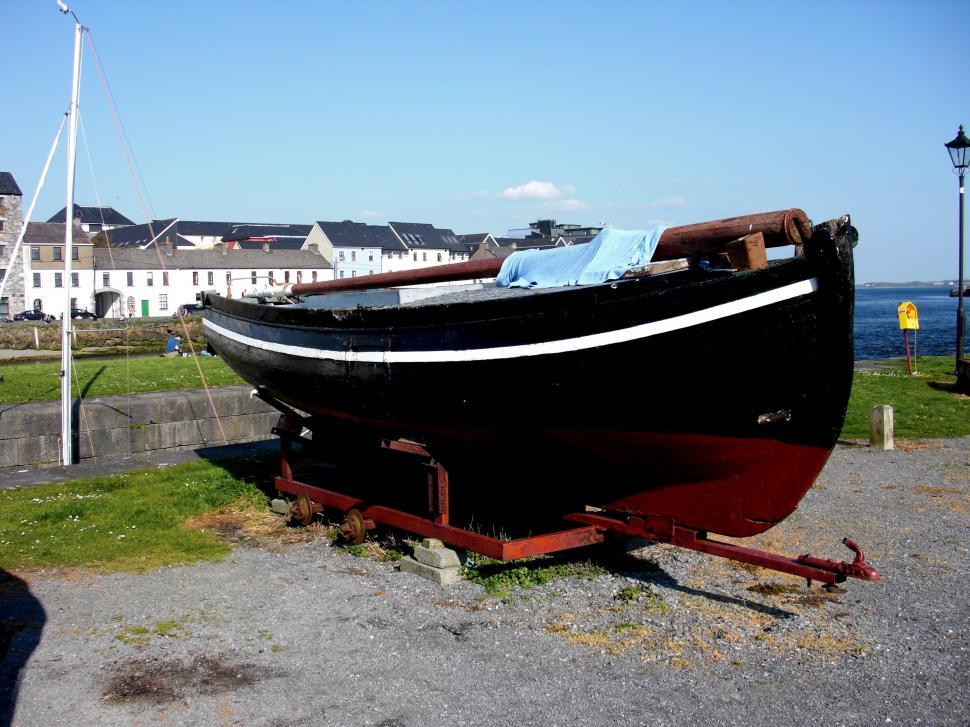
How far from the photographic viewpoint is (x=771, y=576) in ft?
22.5

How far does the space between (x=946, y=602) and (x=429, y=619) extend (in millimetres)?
3594

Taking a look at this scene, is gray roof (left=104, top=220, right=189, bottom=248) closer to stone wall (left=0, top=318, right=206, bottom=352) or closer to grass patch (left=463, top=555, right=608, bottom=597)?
stone wall (left=0, top=318, right=206, bottom=352)

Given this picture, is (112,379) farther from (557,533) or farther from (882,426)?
(882,426)

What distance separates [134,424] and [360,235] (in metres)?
78.9

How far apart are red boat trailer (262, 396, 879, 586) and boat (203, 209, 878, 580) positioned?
0.12 feet

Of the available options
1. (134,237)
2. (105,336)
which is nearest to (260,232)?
(134,237)

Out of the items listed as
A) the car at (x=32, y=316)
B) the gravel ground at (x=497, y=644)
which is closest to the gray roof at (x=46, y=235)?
the car at (x=32, y=316)

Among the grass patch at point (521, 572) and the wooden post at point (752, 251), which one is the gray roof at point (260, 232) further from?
the wooden post at point (752, 251)

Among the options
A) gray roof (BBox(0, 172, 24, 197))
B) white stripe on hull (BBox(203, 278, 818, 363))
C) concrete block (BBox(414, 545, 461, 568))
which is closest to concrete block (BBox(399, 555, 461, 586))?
concrete block (BBox(414, 545, 461, 568))

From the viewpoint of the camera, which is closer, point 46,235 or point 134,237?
point 46,235

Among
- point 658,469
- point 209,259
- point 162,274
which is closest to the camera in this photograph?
point 658,469

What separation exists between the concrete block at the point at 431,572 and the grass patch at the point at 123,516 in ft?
5.80

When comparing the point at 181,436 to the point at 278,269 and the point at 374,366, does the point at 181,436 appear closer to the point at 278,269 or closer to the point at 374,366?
the point at 374,366

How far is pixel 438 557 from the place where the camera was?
686 cm
